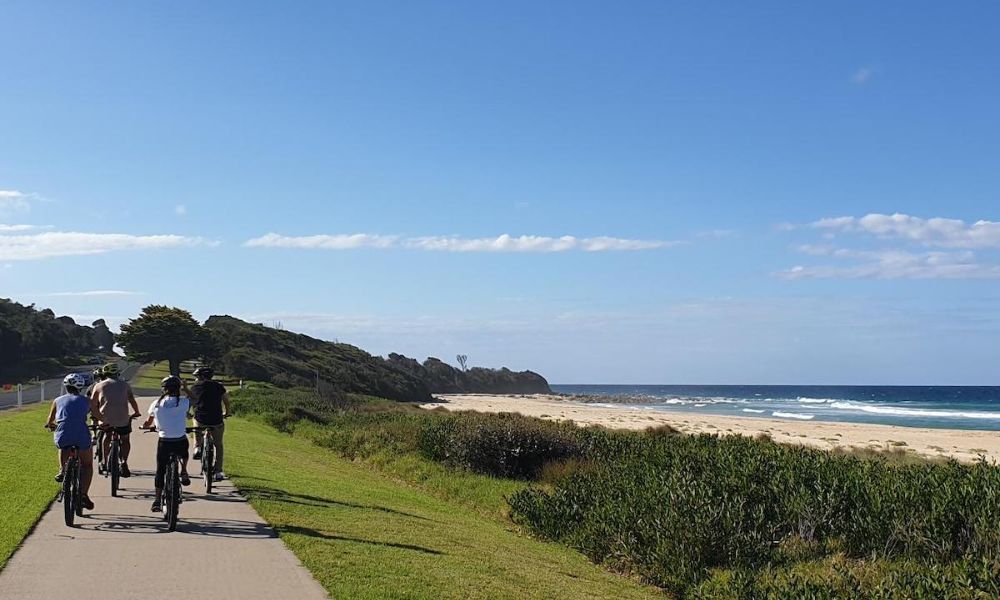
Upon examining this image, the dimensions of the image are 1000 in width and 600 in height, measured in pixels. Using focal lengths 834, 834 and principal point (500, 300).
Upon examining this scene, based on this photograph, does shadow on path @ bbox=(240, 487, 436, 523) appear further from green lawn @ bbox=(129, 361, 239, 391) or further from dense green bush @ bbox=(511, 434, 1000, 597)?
green lawn @ bbox=(129, 361, 239, 391)

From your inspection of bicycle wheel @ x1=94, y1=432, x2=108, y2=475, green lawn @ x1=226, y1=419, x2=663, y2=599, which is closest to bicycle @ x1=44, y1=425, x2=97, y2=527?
green lawn @ x1=226, y1=419, x2=663, y2=599

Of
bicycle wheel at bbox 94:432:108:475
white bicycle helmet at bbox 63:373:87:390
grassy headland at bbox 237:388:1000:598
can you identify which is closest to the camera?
grassy headland at bbox 237:388:1000:598

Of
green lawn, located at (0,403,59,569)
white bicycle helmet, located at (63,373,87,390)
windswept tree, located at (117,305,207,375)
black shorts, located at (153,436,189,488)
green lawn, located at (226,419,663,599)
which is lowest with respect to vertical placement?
green lawn, located at (226,419,663,599)

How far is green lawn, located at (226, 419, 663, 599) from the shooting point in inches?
344

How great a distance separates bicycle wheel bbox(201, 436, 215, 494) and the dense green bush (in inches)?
252

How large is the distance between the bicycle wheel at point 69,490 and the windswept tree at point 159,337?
56.1 m

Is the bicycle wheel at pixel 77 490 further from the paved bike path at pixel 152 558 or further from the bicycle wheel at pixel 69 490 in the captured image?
the paved bike path at pixel 152 558

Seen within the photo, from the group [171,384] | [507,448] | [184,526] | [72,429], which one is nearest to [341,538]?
[184,526]

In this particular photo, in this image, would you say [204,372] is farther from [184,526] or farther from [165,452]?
[184,526]

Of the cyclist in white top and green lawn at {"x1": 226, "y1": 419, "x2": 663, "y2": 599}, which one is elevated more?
the cyclist in white top

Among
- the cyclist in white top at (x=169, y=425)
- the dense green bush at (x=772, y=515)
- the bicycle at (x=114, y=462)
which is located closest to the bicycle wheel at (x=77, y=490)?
the cyclist in white top at (x=169, y=425)

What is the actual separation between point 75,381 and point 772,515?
35.2 feet

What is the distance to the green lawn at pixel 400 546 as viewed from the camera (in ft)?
28.7

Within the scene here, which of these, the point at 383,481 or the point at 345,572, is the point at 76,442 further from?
the point at 383,481
